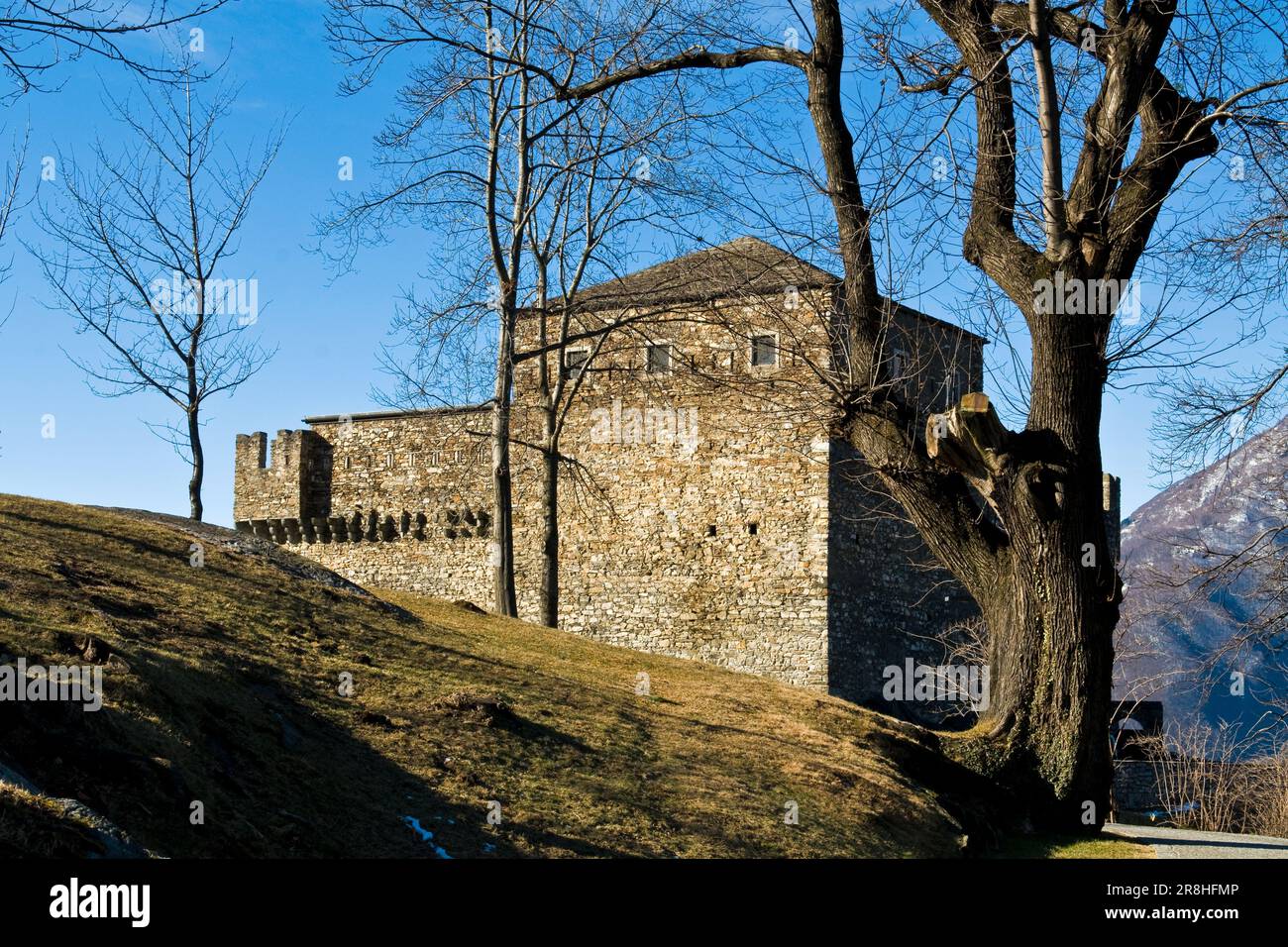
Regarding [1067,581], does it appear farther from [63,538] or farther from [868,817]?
[63,538]

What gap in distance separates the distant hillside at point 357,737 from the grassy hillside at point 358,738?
0.08ft

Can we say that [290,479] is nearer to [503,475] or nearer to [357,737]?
[503,475]

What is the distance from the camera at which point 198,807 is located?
271 inches

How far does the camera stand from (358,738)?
9.30 metres

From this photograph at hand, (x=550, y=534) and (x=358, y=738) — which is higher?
(x=550, y=534)

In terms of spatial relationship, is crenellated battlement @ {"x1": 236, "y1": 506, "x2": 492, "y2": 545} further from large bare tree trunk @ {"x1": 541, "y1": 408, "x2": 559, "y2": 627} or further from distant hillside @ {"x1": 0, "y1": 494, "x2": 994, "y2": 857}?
distant hillside @ {"x1": 0, "y1": 494, "x2": 994, "y2": 857}

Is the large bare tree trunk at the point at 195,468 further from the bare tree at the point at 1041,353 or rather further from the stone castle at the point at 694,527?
the bare tree at the point at 1041,353

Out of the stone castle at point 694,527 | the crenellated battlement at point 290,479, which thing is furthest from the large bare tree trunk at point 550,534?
the crenellated battlement at point 290,479

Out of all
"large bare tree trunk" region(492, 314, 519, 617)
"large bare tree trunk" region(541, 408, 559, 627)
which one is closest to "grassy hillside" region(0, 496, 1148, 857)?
"large bare tree trunk" region(492, 314, 519, 617)

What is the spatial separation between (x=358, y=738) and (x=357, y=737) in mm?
19

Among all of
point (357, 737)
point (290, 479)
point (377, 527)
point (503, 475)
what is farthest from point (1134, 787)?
point (290, 479)

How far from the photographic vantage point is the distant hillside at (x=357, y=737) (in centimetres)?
705
